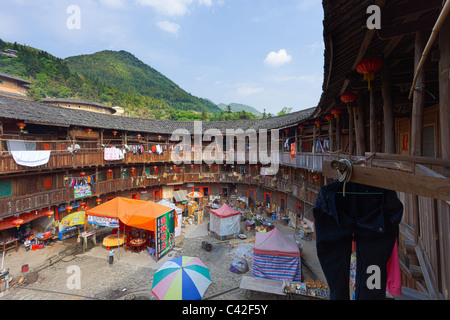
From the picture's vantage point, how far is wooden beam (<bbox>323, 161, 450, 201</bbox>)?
6.05 ft

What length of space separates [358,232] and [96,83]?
83968 millimetres

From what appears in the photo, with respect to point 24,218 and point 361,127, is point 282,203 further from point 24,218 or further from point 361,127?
point 24,218

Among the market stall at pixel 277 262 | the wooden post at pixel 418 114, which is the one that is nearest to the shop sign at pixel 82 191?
the market stall at pixel 277 262

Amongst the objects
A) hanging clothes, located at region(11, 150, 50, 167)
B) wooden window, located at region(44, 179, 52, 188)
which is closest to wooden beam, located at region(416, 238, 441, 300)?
hanging clothes, located at region(11, 150, 50, 167)

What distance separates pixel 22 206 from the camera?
13750 millimetres

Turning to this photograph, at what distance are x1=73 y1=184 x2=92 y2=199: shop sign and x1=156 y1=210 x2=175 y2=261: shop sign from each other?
29.3 feet

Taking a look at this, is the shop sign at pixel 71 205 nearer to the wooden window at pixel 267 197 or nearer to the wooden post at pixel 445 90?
the wooden window at pixel 267 197

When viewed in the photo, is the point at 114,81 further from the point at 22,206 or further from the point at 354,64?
the point at 354,64

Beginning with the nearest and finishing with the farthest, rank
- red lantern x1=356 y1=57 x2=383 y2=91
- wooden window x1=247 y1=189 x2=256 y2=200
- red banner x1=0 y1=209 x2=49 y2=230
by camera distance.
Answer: red lantern x1=356 y1=57 x2=383 y2=91 → red banner x1=0 y1=209 x2=49 y2=230 → wooden window x1=247 y1=189 x2=256 y2=200

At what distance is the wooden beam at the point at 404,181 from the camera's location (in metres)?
1.84

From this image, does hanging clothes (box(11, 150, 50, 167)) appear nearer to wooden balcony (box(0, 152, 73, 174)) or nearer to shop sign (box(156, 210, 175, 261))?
wooden balcony (box(0, 152, 73, 174))
